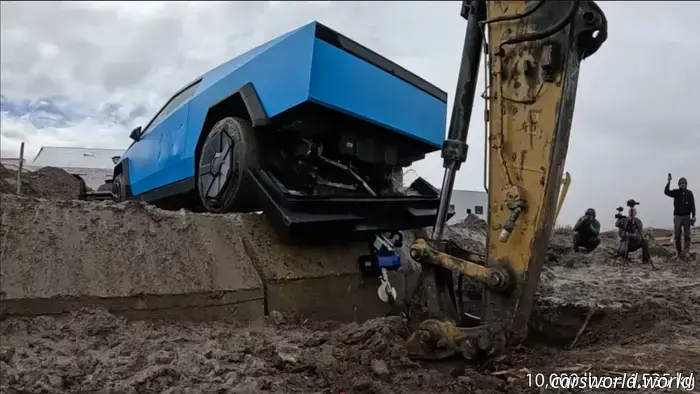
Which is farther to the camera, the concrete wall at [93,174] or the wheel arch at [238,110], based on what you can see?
the concrete wall at [93,174]

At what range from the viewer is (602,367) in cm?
312

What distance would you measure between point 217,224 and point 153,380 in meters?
1.73

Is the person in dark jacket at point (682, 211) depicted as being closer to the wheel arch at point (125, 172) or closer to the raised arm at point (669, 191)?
the raised arm at point (669, 191)

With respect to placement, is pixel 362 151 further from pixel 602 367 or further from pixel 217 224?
pixel 602 367

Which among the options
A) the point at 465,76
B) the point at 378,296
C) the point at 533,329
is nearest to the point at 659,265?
the point at 533,329

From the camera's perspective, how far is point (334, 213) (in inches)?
174

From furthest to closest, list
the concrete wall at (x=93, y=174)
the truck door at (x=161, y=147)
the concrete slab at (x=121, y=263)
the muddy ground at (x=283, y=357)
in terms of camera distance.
Result: the concrete wall at (x=93, y=174) < the truck door at (x=161, y=147) < the concrete slab at (x=121, y=263) < the muddy ground at (x=283, y=357)

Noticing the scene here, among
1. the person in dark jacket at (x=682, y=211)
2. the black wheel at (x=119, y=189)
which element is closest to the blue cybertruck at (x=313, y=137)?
the black wheel at (x=119, y=189)

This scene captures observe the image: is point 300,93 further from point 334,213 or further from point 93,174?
point 93,174

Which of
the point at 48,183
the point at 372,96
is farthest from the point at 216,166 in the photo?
the point at 48,183

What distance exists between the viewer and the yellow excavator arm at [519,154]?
3064mm

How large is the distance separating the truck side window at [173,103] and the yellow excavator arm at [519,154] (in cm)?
357

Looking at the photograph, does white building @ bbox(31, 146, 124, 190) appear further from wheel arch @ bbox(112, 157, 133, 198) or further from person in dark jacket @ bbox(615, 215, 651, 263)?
person in dark jacket @ bbox(615, 215, 651, 263)

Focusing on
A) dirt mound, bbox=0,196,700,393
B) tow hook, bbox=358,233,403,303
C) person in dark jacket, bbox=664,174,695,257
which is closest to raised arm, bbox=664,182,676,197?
person in dark jacket, bbox=664,174,695,257
